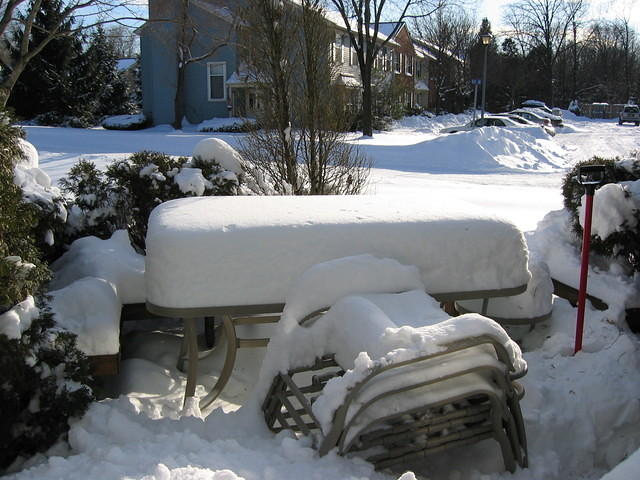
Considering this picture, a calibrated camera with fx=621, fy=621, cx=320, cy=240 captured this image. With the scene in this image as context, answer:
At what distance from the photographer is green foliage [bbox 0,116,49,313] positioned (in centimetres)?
290

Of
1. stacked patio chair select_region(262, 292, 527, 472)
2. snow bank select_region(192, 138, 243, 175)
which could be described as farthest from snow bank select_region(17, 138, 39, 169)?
stacked patio chair select_region(262, 292, 527, 472)

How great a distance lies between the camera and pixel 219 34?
29.0 meters

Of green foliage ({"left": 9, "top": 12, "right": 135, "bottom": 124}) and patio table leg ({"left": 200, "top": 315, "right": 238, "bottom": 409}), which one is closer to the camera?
patio table leg ({"left": 200, "top": 315, "right": 238, "bottom": 409})

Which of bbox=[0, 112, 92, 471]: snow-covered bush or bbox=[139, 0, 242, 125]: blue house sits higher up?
bbox=[139, 0, 242, 125]: blue house

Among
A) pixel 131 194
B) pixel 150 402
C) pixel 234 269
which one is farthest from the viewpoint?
pixel 131 194

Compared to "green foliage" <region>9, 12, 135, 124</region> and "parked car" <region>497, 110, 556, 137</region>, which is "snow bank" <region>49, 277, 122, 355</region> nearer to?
"green foliage" <region>9, 12, 135, 124</region>

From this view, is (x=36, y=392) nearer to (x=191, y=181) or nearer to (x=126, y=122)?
(x=191, y=181)

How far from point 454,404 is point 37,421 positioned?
1.90m

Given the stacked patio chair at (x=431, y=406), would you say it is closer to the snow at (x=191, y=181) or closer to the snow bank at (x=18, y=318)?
the snow bank at (x=18, y=318)

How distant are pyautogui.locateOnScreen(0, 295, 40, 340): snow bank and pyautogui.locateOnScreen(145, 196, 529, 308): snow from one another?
22.6 inches

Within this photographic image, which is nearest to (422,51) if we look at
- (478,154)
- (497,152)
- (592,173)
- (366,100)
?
(366,100)

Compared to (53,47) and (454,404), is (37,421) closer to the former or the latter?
(454,404)

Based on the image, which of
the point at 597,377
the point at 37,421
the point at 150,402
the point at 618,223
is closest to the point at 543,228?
the point at 618,223

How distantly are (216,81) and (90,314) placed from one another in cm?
2889
